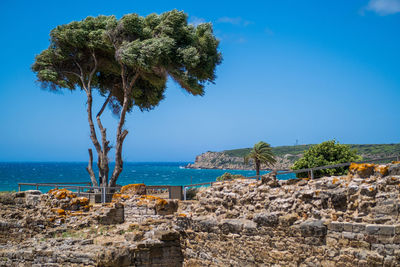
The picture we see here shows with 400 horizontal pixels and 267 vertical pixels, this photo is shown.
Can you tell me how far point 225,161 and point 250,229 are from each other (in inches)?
5225

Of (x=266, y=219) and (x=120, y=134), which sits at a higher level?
(x=120, y=134)

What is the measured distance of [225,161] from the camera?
13962 cm

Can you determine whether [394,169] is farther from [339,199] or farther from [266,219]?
[266,219]

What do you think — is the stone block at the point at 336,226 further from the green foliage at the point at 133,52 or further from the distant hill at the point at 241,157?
the distant hill at the point at 241,157

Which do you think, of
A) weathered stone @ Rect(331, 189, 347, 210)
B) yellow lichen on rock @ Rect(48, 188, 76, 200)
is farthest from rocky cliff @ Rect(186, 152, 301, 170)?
weathered stone @ Rect(331, 189, 347, 210)

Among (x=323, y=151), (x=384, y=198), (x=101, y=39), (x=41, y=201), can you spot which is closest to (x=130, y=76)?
(x=101, y=39)

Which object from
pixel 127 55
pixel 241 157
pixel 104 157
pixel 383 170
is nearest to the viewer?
pixel 383 170

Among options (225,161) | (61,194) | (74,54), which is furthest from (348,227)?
(225,161)

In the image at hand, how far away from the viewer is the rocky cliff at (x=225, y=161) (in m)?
88.2

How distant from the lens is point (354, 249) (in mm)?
5980

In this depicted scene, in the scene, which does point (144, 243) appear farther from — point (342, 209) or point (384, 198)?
point (384, 198)

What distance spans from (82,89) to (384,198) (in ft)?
60.8

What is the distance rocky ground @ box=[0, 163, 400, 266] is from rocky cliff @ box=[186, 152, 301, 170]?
75.8 meters

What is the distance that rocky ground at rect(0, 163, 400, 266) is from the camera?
6008 mm
